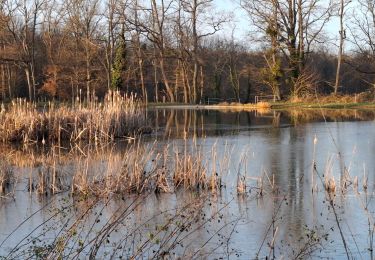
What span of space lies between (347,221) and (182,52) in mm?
40162

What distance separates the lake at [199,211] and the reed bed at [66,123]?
304 centimetres

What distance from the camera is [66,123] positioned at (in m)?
17.8

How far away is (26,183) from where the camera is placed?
32.3ft

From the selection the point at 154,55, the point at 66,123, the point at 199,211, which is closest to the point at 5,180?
the point at 199,211

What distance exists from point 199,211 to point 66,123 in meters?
12.1

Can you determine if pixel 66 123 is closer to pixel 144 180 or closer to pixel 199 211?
pixel 144 180

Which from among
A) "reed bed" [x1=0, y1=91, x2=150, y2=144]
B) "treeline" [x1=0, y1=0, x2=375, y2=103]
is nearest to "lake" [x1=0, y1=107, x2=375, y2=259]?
"reed bed" [x1=0, y1=91, x2=150, y2=144]

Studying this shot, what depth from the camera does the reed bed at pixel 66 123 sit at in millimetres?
16844

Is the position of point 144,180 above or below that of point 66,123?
below

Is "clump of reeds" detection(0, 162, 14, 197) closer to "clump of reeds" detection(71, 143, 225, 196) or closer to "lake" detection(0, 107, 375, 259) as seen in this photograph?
"lake" detection(0, 107, 375, 259)

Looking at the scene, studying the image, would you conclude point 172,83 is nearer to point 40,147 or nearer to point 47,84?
point 47,84

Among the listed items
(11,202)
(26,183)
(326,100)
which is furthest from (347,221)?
(326,100)

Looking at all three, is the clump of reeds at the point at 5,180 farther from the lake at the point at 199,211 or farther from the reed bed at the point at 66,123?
the reed bed at the point at 66,123

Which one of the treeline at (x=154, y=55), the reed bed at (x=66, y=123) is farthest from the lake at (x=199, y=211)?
the treeline at (x=154, y=55)
